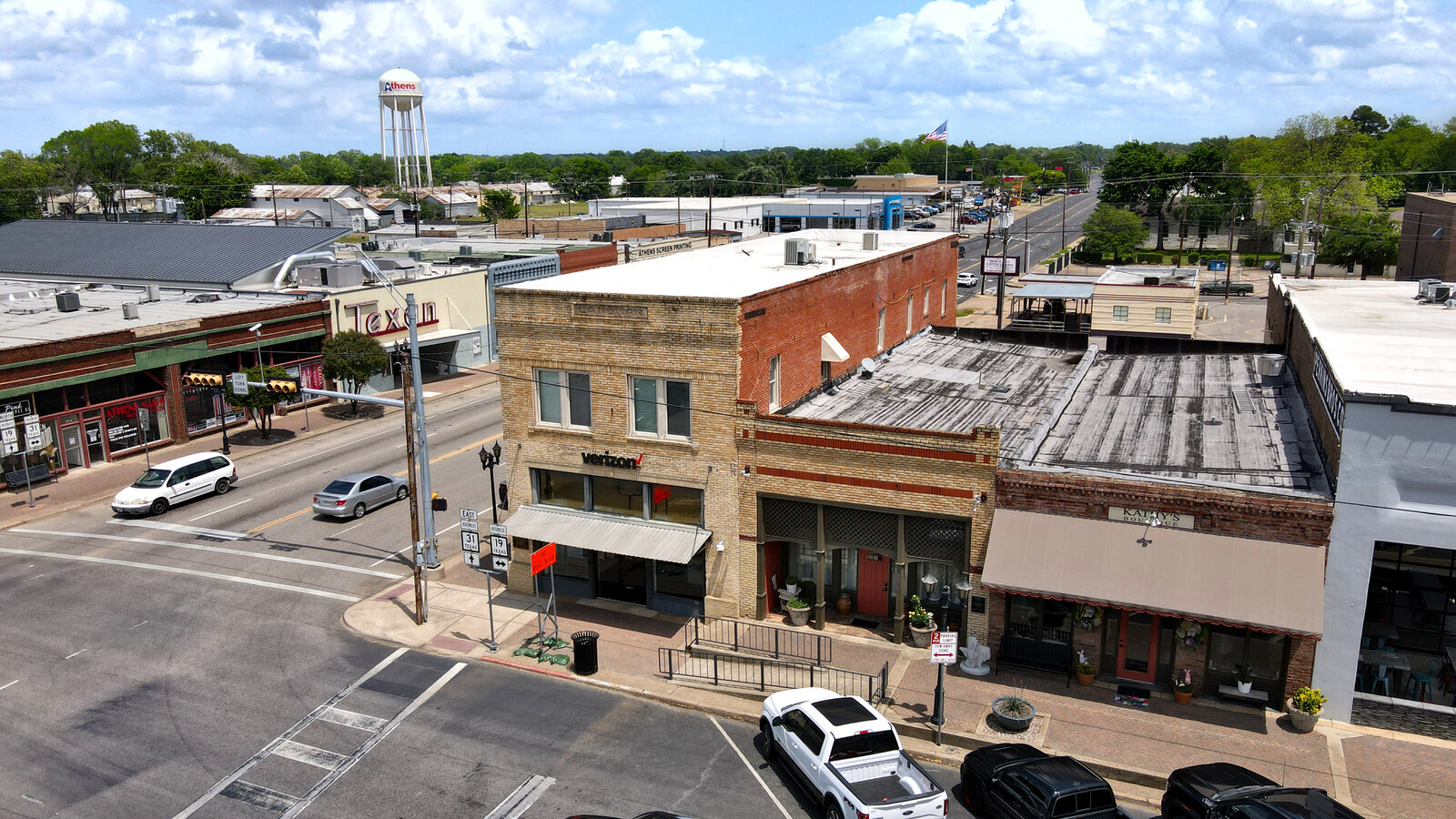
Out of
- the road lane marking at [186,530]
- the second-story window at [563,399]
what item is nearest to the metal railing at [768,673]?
the second-story window at [563,399]

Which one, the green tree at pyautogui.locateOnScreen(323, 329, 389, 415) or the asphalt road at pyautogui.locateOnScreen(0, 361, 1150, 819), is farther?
the green tree at pyautogui.locateOnScreen(323, 329, 389, 415)

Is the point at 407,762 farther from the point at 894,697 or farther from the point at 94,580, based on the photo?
the point at 94,580

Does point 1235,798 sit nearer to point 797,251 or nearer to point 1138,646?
point 1138,646

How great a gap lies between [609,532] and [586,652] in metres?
3.72

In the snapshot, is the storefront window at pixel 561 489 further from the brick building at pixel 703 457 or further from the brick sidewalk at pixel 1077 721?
the brick sidewalk at pixel 1077 721

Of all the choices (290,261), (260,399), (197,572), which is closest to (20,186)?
(290,261)

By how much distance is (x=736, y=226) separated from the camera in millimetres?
124438

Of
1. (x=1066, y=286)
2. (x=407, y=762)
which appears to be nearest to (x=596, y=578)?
(x=407, y=762)

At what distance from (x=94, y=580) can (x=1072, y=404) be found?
30.1 m

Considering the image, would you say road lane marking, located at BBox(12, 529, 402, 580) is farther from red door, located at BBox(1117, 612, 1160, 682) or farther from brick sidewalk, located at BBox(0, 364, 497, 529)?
red door, located at BBox(1117, 612, 1160, 682)

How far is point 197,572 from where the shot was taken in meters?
30.1

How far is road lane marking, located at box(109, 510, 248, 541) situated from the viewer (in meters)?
33.5

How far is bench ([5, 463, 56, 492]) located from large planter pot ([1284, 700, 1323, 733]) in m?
42.5

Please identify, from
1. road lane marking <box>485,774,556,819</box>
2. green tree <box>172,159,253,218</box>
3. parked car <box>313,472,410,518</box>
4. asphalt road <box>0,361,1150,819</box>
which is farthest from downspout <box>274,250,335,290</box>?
green tree <box>172,159,253,218</box>
